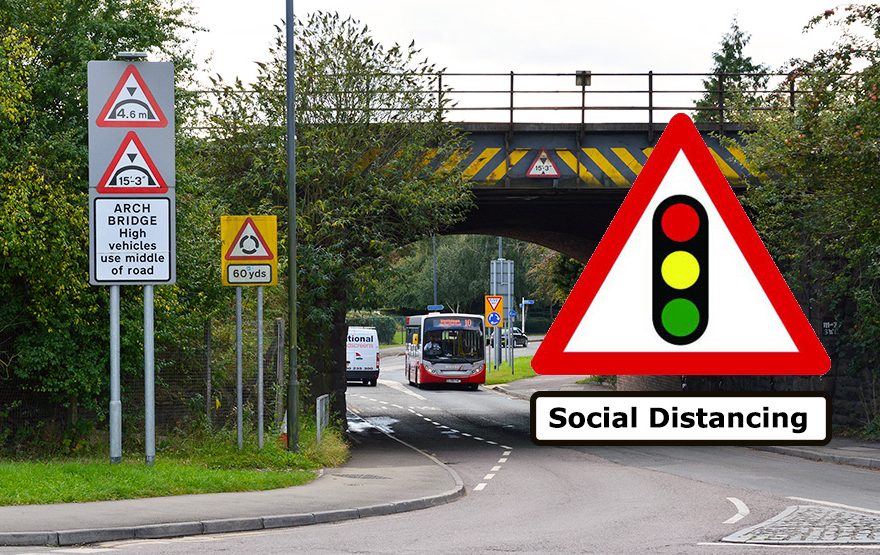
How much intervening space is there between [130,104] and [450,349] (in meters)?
38.9

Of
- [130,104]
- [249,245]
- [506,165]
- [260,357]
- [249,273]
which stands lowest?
[260,357]

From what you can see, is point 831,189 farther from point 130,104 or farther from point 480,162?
point 130,104

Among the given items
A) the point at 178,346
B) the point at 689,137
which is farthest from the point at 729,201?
the point at 178,346

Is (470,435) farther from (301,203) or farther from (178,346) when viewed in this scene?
(178,346)

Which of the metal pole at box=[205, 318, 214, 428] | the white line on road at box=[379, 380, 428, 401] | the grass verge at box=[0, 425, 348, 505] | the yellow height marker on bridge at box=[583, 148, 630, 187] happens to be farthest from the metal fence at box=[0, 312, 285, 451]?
the white line on road at box=[379, 380, 428, 401]

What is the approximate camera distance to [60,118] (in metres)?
21.4

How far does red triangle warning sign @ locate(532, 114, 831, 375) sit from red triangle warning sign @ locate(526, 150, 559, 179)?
24.3m

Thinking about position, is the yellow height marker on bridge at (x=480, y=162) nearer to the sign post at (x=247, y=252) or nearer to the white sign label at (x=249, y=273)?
the sign post at (x=247, y=252)

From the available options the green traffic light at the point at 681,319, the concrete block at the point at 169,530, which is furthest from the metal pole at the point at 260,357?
the green traffic light at the point at 681,319

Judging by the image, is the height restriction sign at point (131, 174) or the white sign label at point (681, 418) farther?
the height restriction sign at point (131, 174)

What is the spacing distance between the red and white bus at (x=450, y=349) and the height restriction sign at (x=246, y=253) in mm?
33514

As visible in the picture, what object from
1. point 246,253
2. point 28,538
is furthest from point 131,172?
point 28,538

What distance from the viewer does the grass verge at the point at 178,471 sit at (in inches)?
635

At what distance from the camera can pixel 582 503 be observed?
17.7 meters
